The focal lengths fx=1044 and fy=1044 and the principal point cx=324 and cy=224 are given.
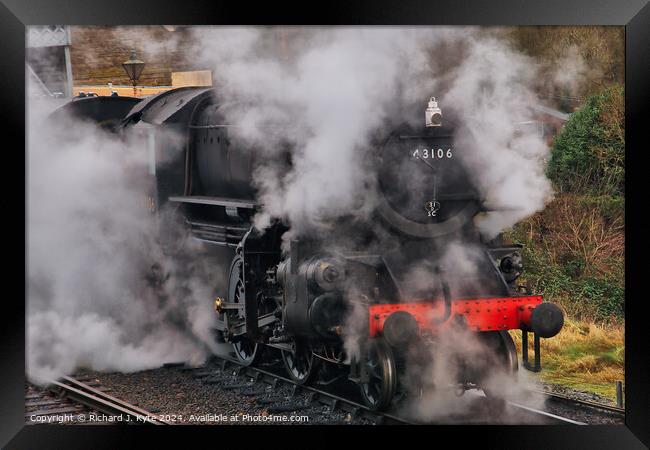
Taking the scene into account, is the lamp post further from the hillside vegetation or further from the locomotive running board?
the hillside vegetation

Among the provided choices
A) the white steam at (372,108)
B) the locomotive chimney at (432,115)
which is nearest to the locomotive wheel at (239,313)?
the white steam at (372,108)

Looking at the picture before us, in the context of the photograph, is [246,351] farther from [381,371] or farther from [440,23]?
[440,23]

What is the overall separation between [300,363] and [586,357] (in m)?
2.35

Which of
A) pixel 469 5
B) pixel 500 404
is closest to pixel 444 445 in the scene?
pixel 500 404

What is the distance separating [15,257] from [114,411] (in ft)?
4.88

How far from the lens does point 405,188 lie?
748cm

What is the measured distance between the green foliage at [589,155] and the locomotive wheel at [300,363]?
2.47m

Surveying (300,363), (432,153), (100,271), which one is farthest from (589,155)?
(100,271)

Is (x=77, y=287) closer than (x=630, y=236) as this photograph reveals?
No

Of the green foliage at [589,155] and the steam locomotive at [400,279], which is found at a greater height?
the green foliage at [589,155]

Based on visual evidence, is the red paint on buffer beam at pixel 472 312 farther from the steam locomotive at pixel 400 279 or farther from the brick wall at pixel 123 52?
the brick wall at pixel 123 52

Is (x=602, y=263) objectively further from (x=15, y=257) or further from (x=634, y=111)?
(x=15, y=257)

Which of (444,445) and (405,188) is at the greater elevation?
(405,188)

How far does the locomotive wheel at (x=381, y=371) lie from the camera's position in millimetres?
7270
